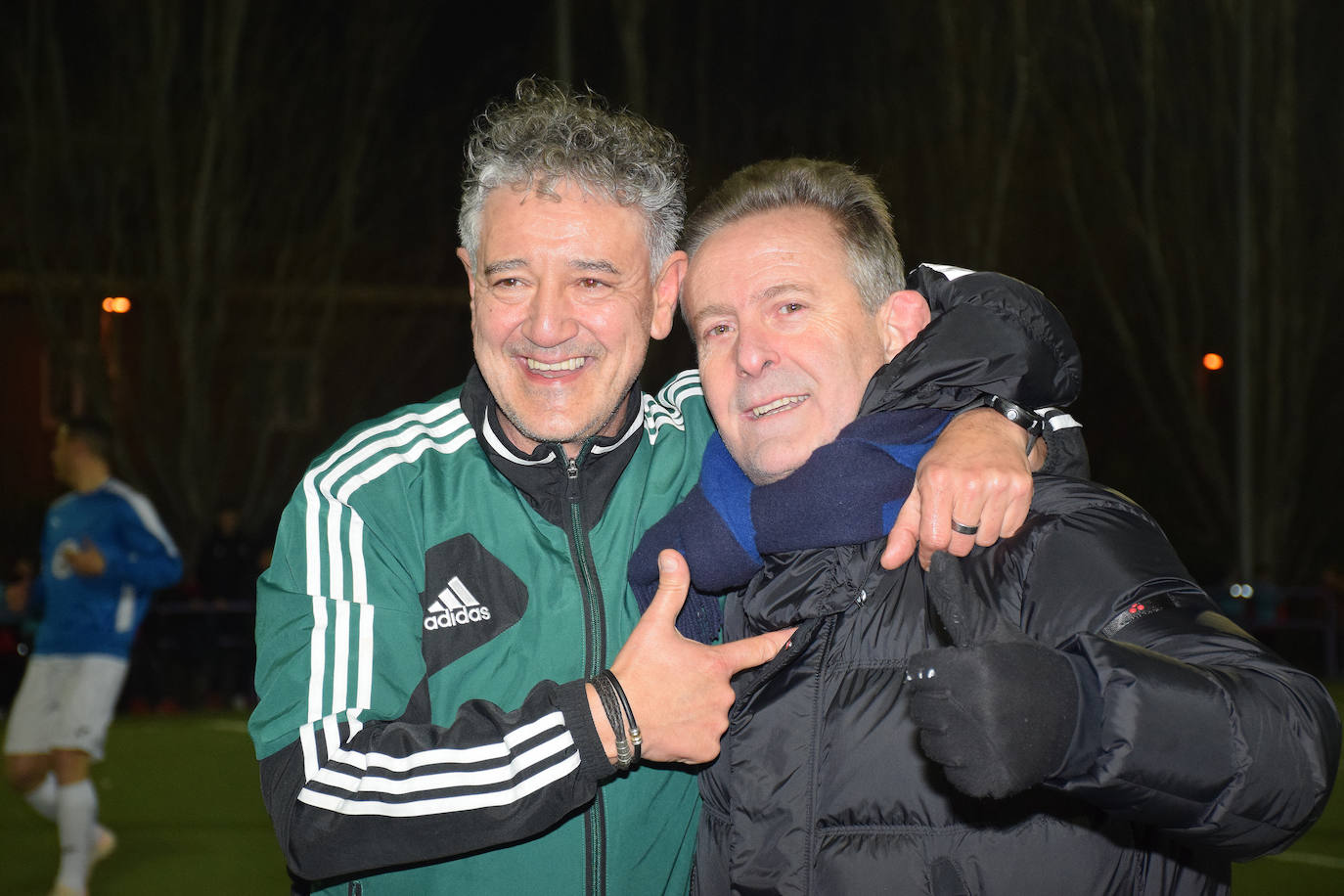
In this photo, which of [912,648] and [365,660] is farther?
[365,660]

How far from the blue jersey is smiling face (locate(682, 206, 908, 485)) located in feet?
17.5

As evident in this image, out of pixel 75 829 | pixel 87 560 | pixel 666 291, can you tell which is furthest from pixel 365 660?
pixel 87 560

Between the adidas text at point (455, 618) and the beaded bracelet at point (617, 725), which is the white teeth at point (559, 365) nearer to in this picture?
the adidas text at point (455, 618)

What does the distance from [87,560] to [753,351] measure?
5509 millimetres

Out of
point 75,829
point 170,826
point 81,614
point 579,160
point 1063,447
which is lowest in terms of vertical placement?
point 170,826

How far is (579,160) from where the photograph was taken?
101 inches

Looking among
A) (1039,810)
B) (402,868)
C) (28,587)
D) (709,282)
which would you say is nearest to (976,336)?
(709,282)

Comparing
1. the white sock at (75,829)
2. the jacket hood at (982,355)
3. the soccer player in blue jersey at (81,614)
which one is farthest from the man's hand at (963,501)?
the soccer player in blue jersey at (81,614)

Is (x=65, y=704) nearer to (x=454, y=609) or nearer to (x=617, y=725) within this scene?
(x=454, y=609)

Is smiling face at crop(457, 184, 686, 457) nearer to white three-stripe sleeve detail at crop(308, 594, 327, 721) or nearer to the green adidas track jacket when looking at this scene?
the green adidas track jacket

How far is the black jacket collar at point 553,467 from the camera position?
255 cm

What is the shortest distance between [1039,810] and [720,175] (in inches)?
638

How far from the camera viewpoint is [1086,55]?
1722 centimetres

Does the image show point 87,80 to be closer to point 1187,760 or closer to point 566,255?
point 566,255
